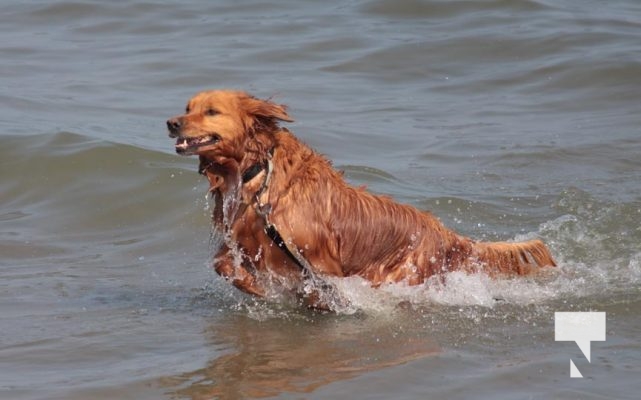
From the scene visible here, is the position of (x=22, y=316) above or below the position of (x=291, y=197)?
below

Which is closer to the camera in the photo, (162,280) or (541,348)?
(541,348)

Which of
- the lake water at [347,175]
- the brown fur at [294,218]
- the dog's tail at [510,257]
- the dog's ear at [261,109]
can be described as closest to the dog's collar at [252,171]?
the brown fur at [294,218]

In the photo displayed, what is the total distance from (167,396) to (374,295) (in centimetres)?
200

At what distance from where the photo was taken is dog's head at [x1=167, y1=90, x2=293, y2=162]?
24.8 feet

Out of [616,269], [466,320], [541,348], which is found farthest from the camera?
[616,269]

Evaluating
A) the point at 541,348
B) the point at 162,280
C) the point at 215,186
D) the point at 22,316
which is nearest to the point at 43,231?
the point at 162,280

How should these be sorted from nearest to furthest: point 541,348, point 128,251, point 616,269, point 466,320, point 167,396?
1. point 167,396
2. point 541,348
3. point 466,320
4. point 616,269
5. point 128,251

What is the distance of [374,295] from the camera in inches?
332

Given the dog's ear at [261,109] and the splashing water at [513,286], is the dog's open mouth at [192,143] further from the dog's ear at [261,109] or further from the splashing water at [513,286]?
the splashing water at [513,286]

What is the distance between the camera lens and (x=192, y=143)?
24.9 ft

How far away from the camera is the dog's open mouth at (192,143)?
7562 millimetres

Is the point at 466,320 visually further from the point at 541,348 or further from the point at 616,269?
the point at 616,269

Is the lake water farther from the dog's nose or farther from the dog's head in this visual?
the dog's nose

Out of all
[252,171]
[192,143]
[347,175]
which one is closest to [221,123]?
[192,143]
